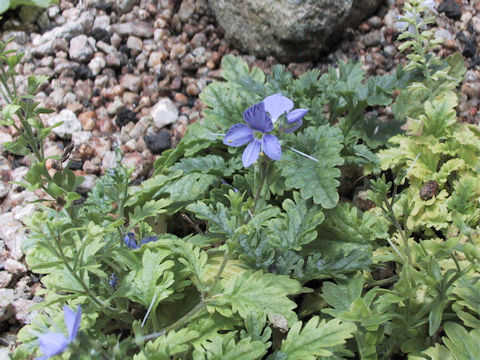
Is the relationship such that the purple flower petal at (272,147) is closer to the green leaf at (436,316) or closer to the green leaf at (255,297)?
the green leaf at (255,297)

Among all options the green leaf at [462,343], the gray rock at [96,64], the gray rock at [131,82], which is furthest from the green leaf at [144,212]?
the gray rock at [96,64]

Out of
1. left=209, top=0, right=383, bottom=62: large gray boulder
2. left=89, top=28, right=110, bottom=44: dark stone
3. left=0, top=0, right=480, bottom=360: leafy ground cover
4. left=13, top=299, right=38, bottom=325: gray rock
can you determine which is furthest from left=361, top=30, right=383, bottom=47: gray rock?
left=13, top=299, right=38, bottom=325: gray rock

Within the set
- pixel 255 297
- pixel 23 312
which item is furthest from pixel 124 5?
pixel 255 297

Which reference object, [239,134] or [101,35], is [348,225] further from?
[101,35]

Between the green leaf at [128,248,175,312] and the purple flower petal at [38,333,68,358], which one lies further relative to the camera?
the green leaf at [128,248,175,312]

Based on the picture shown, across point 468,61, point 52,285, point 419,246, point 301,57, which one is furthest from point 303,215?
point 468,61

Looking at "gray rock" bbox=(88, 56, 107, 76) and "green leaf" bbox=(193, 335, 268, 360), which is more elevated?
"gray rock" bbox=(88, 56, 107, 76)

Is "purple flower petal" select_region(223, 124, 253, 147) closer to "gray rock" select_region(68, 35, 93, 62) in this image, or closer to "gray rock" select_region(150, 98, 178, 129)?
"gray rock" select_region(150, 98, 178, 129)
